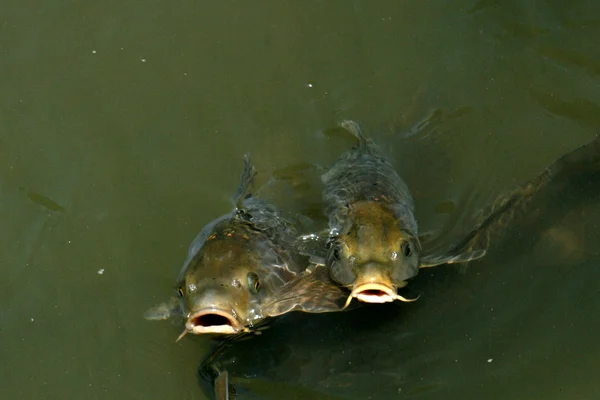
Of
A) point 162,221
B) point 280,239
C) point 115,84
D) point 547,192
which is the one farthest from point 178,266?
point 547,192

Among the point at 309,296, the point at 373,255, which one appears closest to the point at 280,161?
the point at 309,296

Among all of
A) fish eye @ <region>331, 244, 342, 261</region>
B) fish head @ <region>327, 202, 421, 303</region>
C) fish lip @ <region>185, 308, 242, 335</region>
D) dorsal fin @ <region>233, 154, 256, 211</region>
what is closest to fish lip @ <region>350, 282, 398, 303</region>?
fish head @ <region>327, 202, 421, 303</region>

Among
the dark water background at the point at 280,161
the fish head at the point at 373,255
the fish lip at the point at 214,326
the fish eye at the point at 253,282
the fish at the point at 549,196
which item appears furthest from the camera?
the fish at the point at 549,196

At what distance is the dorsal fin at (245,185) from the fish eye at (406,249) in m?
1.40

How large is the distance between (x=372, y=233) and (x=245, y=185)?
1.45 m

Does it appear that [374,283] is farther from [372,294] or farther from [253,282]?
[253,282]

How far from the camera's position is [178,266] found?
5.45 meters

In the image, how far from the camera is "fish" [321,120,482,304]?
441cm

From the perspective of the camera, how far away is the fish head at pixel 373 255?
14.4ft

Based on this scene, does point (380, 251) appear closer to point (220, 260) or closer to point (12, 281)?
point (220, 260)

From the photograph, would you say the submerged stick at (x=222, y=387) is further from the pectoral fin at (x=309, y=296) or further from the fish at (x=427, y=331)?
the pectoral fin at (x=309, y=296)

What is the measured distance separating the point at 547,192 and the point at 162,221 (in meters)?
3.00

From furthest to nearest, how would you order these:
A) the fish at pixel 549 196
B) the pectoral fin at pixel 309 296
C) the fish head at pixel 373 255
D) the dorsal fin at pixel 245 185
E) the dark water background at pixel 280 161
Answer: the dorsal fin at pixel 245 185 < the fish at pixel 549 196 < the dark water background at pixel 280 161 < the pectoral fin at pixel 309 296 < the fish head at pixel 373 255

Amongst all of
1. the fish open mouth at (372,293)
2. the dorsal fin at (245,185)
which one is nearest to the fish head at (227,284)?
the fish open mouth at (372,293)
